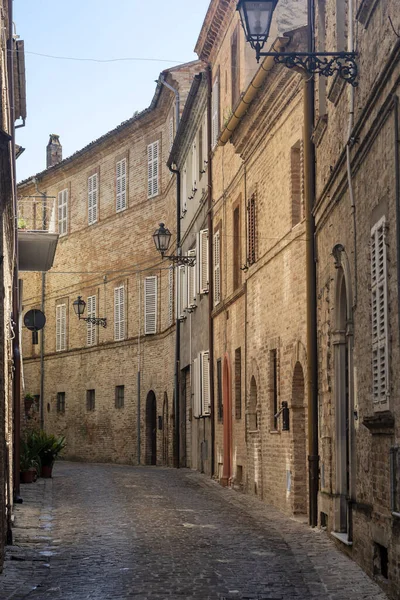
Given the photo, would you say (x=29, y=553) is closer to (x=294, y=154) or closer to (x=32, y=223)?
(x=294, y=154)

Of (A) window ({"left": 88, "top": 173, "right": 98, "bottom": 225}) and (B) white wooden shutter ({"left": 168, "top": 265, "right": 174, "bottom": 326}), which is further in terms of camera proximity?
(A) window ({"left": 88, "top": 173, "right": 98, "bottom": 225})

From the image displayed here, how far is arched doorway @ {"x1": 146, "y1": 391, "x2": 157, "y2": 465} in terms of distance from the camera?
3471cm

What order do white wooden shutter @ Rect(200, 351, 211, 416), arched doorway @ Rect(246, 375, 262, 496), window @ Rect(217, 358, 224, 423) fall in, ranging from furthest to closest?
white wooden shutter @ Rect(200, 351, 211, 416), window @ Rect(217, 358, 224, 423), arched doorway @ Rect(246, 375, 262, 496)

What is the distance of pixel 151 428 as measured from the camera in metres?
35.4

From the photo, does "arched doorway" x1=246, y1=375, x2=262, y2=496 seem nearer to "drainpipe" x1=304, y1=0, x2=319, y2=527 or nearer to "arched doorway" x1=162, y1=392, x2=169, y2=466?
"drainpipe" x1=304, y1=0, x2=319, y2=527

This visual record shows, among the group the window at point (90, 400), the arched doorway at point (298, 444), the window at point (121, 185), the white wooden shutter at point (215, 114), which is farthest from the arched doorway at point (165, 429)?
the arched doorway at point (298, 444)

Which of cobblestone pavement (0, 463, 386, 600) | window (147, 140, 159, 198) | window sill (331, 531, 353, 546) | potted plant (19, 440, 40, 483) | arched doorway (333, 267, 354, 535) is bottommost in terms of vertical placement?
cobblestone pavement (0, 463, 386, 600)

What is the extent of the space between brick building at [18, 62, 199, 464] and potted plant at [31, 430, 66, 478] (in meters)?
8.12

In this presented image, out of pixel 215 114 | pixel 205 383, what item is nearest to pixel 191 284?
pixel 205 383

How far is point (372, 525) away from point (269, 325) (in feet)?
27.6

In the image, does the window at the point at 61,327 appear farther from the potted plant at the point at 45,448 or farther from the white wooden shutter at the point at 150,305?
the potted plant at the point at 45,448

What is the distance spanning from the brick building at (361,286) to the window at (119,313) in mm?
23061

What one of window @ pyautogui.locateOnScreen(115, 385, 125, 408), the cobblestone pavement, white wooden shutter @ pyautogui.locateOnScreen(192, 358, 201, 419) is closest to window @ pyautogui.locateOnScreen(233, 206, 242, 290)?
white wooden shutter @ pyautogui.locateOnScreen(192, 358, 201, 419)

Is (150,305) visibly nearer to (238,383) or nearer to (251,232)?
(238,383)
